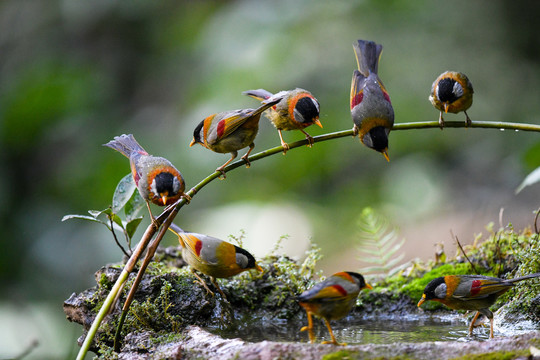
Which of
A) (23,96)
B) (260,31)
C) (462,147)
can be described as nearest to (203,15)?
(260,31)

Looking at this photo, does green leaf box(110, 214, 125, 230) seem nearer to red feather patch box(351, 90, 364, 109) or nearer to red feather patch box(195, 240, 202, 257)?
red feather patch box(195, 240, 202, 257)

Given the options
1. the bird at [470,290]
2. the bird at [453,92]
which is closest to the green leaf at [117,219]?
the bird at [470,290]

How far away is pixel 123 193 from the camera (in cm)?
371

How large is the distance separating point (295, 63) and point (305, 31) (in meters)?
0.75

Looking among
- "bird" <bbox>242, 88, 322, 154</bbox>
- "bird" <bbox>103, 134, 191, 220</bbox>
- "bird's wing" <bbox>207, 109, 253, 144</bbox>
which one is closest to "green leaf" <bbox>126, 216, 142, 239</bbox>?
"bird" <bbox>103, 134, 191, 220</bbox>

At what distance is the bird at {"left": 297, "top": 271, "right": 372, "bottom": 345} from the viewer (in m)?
2.69

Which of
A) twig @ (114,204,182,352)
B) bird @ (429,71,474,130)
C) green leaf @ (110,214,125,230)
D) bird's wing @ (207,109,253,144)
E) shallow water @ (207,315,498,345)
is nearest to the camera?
twig @ (114,204,182,352)

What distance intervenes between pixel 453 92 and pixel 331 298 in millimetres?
1841

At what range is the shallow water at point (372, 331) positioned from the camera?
339 centimetres

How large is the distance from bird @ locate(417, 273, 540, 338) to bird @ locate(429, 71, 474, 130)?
3.60 feet

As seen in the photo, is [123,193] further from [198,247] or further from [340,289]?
[340,289]

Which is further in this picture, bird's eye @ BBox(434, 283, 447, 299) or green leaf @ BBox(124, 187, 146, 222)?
green leaf @ BBox(124, 187, 146, 222)

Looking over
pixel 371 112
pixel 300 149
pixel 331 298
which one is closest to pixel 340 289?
pixel 331 298

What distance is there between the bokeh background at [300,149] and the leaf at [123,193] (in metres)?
3.51
